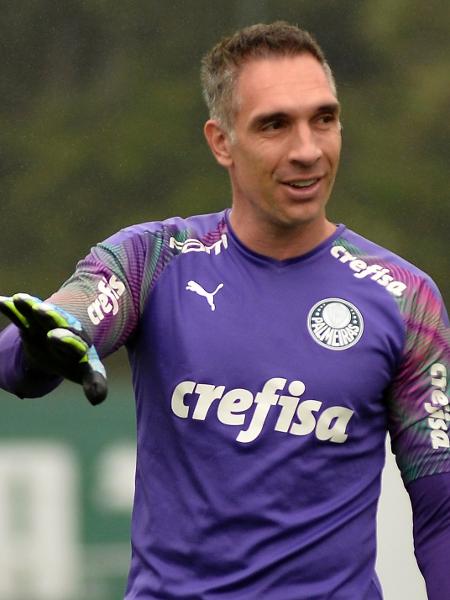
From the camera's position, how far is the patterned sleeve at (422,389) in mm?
3150

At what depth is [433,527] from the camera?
10.5 feet

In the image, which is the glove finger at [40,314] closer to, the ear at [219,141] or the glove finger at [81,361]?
the glove finger at [81,361]

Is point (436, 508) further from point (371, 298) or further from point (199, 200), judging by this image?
point (199, 200)

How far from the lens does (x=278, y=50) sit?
10.9 ft

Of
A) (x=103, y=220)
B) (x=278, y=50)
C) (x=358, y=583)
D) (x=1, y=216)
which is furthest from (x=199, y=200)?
(x=358, y=583)

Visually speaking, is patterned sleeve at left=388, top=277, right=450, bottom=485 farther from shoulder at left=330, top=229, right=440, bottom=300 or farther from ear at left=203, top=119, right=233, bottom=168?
ear at left=203, top=119, right=233, bottom=168

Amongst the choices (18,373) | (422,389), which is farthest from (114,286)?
(422,389)

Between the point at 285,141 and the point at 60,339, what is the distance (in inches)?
31.4

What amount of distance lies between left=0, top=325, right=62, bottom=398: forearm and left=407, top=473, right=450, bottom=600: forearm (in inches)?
32.7

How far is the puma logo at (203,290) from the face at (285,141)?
0.65 ft

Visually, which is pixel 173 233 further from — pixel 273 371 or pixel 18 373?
pixel 18 373

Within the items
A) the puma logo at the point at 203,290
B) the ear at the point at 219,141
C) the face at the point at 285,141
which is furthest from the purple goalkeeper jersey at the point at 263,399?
the ear at the point at 219,141

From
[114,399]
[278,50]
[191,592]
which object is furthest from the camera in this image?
[114,399]

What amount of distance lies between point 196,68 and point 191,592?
3180 millimetres
